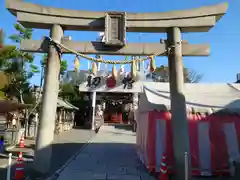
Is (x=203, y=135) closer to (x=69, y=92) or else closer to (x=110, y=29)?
(x=110, y=29)

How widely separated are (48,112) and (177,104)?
170 inches

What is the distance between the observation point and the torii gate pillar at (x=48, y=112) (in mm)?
7555

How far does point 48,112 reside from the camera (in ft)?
25.6

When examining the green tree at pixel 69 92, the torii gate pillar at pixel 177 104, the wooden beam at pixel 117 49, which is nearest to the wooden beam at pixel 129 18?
the torii gate pillar at pixel 177 104

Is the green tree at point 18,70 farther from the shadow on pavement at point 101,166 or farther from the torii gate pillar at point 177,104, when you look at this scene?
the torii gate pillar at point 177,104

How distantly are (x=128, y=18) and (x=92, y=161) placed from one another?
6197mm

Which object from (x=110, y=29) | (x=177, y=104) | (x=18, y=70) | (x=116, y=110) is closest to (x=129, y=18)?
(x=110, y=29)

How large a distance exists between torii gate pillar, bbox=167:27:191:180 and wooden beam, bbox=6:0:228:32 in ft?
1.37

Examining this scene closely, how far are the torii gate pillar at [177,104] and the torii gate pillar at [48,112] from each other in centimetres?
400

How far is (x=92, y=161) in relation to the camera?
1016cm

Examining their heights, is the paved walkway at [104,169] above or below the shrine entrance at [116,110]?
below

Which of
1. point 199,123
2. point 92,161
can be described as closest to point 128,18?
point 199,123

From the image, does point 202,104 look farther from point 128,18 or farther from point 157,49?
point 128,18

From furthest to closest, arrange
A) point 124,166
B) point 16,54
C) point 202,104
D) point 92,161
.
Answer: point 16,54 < point 92,161 < point 124,166 < point 202,104
